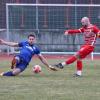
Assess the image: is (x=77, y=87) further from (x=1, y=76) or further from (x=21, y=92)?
(x=1, y=76)

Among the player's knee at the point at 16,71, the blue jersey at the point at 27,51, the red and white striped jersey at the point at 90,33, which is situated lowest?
the player's knee at the point at 16,71

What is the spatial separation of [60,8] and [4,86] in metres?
18.2

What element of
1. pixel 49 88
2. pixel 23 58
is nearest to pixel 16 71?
pixel 23 58

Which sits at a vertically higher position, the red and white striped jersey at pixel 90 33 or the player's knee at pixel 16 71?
the red and white striped jersey at pixel 90 33

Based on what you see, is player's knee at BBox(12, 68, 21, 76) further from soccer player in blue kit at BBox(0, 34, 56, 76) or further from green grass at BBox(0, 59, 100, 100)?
green grass at BBox(0, 59, 100, 100)

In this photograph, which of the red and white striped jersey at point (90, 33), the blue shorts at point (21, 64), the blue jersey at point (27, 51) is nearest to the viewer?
the blue shorts at point (21, 64)

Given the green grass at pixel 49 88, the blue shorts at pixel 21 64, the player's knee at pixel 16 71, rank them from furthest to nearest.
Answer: the blue shorts at pixel 21 64 < the player's knee at pixel 16 71 < the green grass at pixel 49 88

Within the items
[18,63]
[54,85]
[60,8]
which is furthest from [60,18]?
[54,85]

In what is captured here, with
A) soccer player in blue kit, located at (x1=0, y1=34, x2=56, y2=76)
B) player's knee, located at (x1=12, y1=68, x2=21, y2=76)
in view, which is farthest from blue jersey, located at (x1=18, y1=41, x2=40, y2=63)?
player's knee, located at (x1=12, y1=68, x2=21, y2=76)

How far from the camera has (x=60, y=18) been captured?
2938cm

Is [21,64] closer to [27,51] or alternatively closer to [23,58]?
[23,58]

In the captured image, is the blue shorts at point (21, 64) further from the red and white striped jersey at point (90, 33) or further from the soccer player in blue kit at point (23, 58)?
the red and white striped jersey at point (90, 33)

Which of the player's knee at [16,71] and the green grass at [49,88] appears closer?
the green grass at [49,88]

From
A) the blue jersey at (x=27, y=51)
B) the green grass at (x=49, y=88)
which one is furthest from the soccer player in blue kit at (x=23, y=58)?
the green grass at (x=49, y=88)
